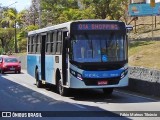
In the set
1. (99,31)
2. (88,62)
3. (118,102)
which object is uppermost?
(99,31)

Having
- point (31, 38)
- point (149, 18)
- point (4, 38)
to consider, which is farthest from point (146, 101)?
point (4, 38)

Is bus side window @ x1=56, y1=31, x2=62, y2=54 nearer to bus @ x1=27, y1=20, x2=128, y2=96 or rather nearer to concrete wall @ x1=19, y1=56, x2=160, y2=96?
bus @ x1=27, y1=20, x2=128, y2=96

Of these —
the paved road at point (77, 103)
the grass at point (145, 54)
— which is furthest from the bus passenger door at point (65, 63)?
the grass at point (145, 54)

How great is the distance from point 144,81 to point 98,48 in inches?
124

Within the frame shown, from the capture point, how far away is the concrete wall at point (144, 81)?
17844 millimetres

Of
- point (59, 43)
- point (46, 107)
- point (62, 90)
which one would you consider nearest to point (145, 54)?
point (59, 43)

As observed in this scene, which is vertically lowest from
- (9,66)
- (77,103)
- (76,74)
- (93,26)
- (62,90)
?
(9,66)

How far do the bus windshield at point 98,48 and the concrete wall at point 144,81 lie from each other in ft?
5.86

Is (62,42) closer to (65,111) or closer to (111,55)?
(111,55)

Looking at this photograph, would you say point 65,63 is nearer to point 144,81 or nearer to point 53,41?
point 53,41

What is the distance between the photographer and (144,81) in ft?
61.6

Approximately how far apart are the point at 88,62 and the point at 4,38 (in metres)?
84.3

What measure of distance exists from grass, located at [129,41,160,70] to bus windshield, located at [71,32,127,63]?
13434 mm

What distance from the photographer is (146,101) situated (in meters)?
15.8
